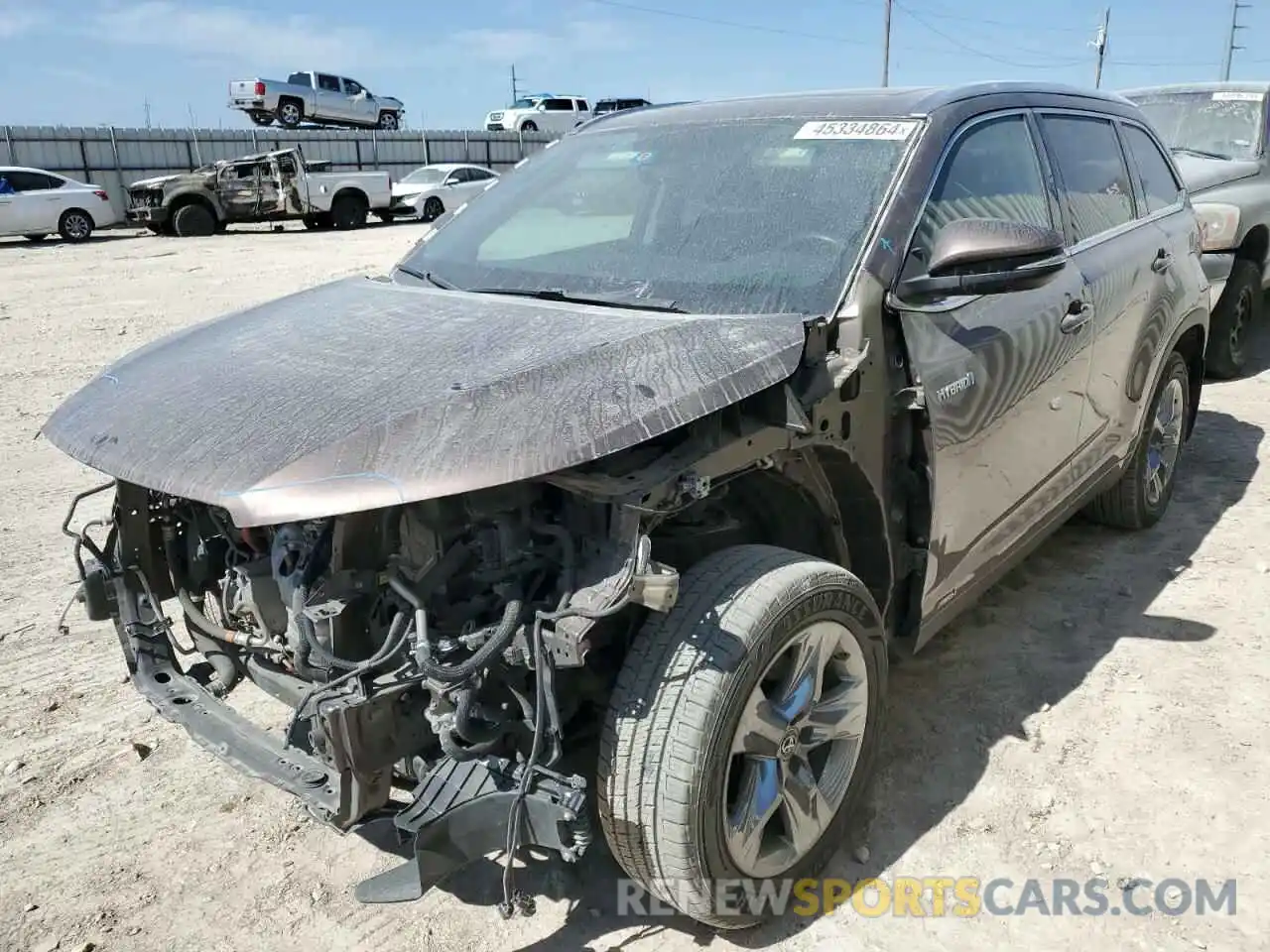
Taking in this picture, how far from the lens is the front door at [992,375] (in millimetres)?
2717

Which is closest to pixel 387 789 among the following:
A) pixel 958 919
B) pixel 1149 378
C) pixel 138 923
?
pixel 138 923

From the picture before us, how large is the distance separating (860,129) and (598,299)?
3.06ft

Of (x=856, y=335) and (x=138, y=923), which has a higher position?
(x=856, y=335)

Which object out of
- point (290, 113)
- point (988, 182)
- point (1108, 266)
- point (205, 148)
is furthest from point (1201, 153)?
point (290, 113)

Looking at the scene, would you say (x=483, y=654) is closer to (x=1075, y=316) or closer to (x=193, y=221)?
(x=1075, y=316)

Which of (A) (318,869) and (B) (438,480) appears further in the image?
(A) (318,869)

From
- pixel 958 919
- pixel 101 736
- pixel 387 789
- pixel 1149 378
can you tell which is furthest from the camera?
pixel 1149 378

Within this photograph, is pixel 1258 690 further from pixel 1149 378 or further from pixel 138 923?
pixel 138 923

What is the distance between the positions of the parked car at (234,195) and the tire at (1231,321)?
1872 cm

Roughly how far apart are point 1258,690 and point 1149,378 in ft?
4.50

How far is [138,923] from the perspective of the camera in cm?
245

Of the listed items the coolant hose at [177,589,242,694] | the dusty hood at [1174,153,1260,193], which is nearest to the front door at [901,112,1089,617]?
the coolant hose at [177,589,242,694]

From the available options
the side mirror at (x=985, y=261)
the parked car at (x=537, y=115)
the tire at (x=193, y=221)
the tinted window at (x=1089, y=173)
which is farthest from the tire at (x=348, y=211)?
the side mirror at (x=985, y=261)

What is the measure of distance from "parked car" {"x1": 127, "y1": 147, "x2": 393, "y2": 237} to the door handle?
2062cm
